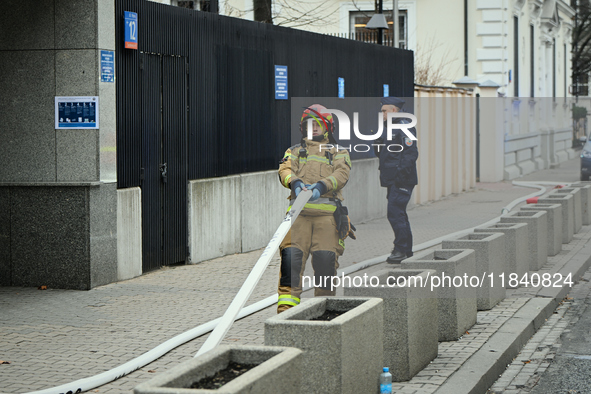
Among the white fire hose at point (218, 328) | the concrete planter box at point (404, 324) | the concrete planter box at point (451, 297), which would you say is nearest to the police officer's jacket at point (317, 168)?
the white fire hose at point (218, 328)

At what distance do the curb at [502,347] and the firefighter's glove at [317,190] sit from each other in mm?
1781

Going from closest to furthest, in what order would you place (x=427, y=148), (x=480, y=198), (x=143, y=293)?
(x=143, y=293) → (x=427, y=148) → (x=480, y=198)

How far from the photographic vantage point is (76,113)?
9922 mm

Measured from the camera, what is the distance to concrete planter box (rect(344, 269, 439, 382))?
250 inches

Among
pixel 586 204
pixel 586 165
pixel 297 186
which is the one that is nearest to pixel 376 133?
pixel 586 204

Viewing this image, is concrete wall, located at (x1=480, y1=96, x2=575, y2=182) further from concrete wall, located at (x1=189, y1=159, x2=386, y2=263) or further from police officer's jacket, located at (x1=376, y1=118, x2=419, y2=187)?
police officer's jacket, located at (x1=376, y1=118, x2=419, y2=187)

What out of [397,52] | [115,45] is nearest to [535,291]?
[115,45]

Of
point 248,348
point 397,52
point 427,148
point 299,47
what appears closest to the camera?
point 248,348

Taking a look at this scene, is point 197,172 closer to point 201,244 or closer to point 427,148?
point 201,244

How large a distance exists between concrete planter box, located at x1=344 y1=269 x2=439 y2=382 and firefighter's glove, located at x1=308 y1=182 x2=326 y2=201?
137cm

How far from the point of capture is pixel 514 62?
106ft

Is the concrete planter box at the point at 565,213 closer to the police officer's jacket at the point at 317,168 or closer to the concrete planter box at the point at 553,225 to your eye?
the concrete planter box at the point at 553,225

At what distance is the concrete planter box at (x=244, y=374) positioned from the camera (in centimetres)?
383

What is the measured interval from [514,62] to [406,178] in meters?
21.7
